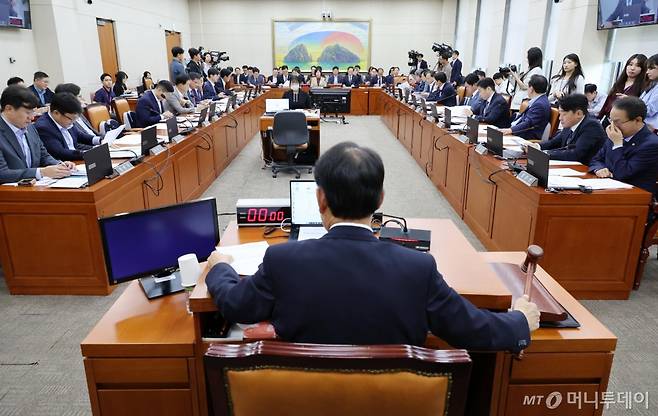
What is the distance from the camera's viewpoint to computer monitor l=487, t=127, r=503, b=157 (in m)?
3.45

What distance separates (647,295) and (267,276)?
2859 mm

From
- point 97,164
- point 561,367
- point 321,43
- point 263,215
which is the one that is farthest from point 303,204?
point 321,43

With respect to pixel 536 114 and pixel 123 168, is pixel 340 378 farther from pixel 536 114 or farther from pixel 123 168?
pixel 536 114

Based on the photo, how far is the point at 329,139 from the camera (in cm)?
819

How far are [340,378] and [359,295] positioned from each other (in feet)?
0.70

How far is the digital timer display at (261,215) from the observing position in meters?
1.99

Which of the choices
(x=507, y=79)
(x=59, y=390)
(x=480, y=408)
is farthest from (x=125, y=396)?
(x=507, y=79)

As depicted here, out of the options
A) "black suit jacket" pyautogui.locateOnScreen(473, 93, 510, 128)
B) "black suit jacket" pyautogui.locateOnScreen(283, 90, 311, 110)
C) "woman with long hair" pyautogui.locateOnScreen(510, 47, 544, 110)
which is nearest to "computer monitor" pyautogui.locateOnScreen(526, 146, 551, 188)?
"black suit jacket" pyautogui.locateOnScreen(473, 93, 510, 128)

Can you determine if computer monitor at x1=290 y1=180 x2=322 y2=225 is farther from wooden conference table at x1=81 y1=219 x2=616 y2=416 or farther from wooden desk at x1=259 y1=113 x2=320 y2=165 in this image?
wooden desk at x1=259 y1=113 x2=320 y2=165

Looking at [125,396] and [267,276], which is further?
[125,396]

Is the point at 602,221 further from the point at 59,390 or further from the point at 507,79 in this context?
the point at 507,79

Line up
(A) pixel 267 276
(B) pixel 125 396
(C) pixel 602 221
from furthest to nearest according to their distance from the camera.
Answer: (C) pixel 602 221, (B) pixel 125 396, (A) pixel 267 276

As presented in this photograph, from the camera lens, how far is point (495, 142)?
3523mm

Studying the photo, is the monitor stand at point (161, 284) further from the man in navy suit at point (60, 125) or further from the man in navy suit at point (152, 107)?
the man in navy suit at point (152, 107)
